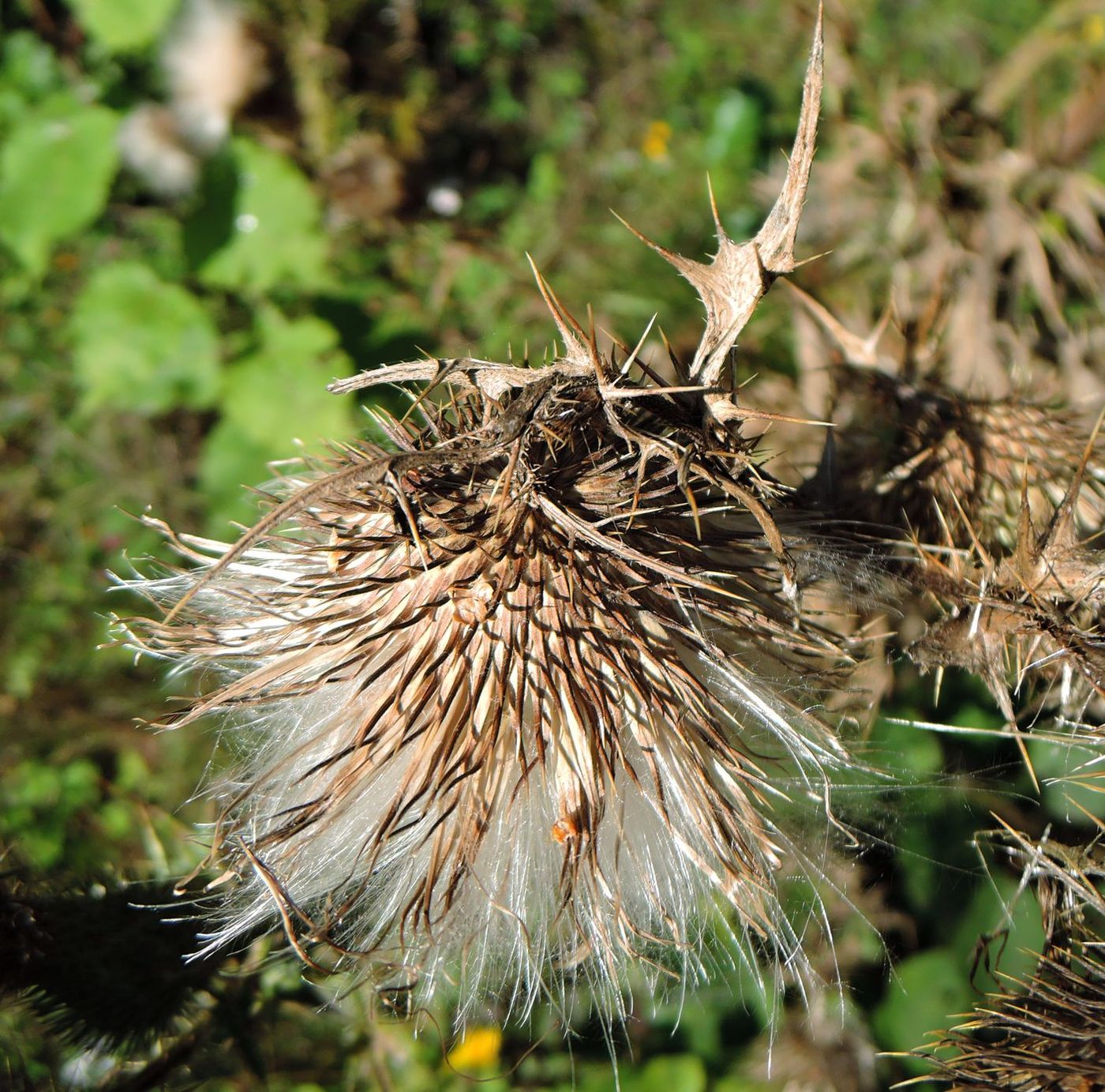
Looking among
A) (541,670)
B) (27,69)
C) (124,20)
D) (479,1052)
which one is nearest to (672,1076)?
(479,1052)

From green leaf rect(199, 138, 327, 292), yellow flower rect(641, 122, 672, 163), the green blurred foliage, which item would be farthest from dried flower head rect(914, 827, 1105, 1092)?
yellow flower rect(641, 122, 672, 163)

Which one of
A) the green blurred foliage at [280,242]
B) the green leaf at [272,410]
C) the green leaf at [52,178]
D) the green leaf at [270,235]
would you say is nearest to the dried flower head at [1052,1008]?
the green blurred foliage at [280,242]

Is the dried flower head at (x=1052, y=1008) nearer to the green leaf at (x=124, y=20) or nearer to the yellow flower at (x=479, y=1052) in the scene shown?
the yellow flower at (x=479, y=1052)

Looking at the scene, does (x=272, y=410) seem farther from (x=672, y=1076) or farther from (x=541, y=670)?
(x=672, y=1076)

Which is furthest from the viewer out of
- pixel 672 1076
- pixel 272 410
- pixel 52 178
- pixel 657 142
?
pixel 657 142

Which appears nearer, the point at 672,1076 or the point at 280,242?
the point at 672,1076

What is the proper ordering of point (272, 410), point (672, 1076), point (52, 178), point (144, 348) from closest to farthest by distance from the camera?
point (672, 1076), point (272, 410), point (144, 348), point (52, 178)

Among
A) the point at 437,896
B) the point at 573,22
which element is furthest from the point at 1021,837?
the point at 573,22
